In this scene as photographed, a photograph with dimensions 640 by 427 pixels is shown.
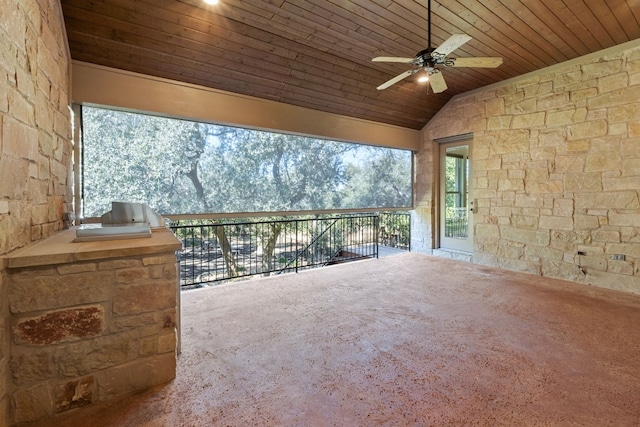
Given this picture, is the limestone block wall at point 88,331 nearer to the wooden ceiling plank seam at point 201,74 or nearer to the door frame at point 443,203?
the wooden ceiling plank seam at point 201,74

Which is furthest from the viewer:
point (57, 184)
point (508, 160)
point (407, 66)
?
point (508, 160)

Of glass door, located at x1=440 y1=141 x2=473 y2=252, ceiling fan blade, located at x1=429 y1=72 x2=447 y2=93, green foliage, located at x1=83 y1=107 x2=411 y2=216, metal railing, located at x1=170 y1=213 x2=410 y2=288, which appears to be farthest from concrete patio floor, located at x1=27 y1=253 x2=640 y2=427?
ceiling fan blade, located at x1=429 y1=72 x2=447 y2=93

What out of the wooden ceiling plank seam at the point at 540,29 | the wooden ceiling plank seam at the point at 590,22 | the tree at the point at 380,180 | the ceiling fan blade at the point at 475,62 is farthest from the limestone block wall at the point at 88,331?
the wooden ceiling plank seam at the point at 590,22

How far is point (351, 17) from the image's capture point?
2.93 metres

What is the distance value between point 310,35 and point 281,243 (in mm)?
3573

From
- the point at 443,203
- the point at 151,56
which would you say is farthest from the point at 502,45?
the point at 151,56

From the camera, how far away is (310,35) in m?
3.21

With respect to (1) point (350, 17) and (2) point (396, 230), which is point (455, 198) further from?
(1) point (350, 17)

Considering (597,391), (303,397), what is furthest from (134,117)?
(597,391)

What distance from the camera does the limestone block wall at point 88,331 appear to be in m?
1.45

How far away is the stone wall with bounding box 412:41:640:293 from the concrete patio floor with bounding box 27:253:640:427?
2.26 feet

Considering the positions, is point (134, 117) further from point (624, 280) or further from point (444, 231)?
point (624, 280)

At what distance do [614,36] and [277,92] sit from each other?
3.97 m

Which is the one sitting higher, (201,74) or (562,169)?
(201,74)
